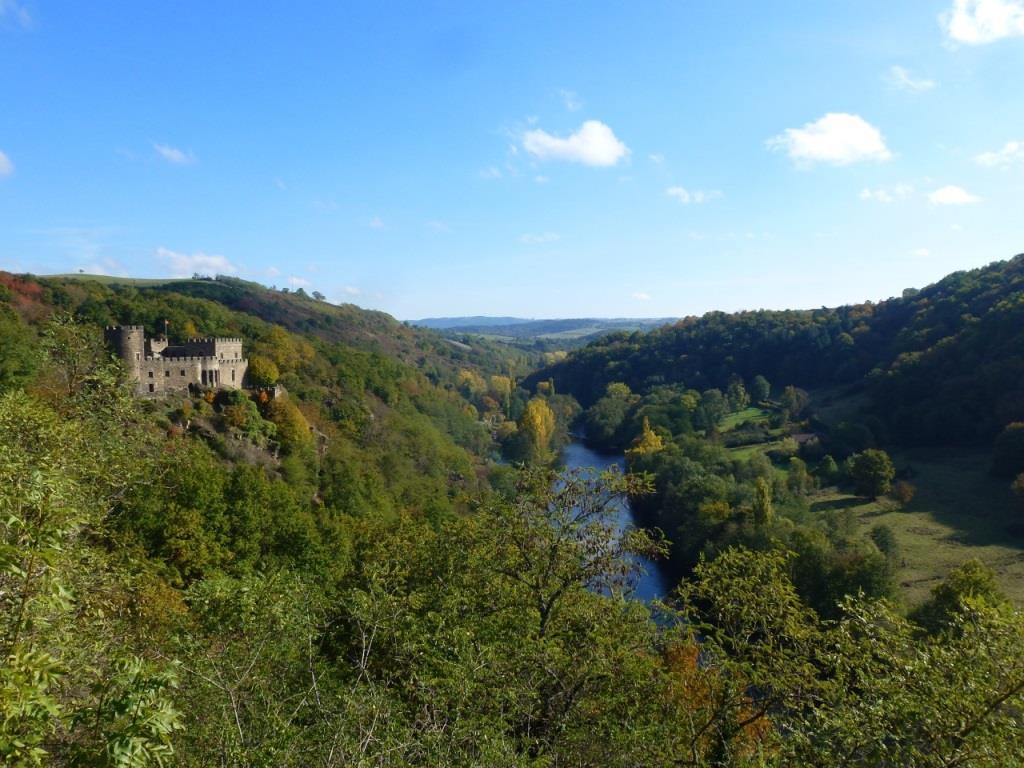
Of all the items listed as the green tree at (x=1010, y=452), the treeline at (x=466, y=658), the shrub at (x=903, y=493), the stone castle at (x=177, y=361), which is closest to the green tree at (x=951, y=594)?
the treeline at (x=466, y=658)

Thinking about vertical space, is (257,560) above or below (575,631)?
below

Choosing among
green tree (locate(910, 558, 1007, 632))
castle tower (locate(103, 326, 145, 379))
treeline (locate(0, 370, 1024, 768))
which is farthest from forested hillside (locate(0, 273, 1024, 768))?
castle tower (locate(103, 326, 145, 379))

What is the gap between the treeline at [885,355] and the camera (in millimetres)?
Result: 63281

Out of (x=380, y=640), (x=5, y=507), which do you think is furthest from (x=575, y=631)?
(x=5, y=507)

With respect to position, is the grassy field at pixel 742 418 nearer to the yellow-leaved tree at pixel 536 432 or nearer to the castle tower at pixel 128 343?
A: the yellow-leaved tree at pixel 536 432

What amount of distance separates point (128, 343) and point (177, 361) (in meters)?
3.21

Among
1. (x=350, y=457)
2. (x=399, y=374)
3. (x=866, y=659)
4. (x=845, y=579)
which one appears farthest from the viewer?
(x=399, y=374)

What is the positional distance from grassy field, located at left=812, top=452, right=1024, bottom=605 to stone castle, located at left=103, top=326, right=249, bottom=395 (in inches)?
1860

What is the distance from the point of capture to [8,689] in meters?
→ 4.61

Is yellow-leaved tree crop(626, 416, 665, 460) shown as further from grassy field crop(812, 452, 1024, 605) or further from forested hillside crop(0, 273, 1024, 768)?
forested hillside crop(0, 273, 1024, 768)

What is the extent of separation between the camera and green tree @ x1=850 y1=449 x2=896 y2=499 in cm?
5222

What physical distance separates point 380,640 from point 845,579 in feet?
92.8

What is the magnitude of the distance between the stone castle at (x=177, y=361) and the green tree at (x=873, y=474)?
173ft

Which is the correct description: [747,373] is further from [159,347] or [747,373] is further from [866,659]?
[866,659]
